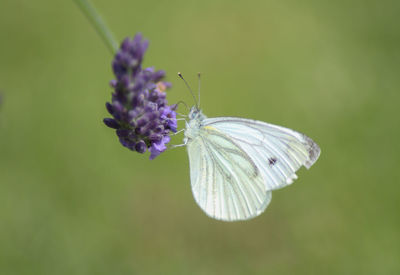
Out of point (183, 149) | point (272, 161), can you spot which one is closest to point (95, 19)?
point (272, 161)

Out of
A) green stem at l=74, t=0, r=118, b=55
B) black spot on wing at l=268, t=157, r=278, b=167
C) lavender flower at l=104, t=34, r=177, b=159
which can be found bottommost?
black spot on wing at l=268, t=157, r=278, b=167

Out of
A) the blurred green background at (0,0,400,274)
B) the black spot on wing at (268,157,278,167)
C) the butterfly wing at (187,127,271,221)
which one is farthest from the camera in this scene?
the blurred green background at (0,0,400,274)

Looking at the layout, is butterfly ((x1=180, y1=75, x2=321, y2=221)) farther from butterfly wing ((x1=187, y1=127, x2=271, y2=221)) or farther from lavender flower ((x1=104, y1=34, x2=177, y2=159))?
lavender flower ((x1=104, y1=34, x2=177, y2=159))

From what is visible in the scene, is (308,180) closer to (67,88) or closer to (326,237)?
(326,237)

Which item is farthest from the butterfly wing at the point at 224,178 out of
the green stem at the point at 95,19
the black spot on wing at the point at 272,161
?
the green stem at the point at 95,19

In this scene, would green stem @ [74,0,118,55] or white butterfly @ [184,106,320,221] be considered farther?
white butterfly @ [184,106,320,221]

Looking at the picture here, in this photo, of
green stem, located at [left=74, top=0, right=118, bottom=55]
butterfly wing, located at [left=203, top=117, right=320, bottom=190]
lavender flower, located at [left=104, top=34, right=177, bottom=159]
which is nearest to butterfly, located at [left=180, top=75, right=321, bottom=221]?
butterfly wing, located at [left=203, top=117, right=320, bottom=190]

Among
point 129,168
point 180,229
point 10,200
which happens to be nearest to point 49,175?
point 10,200

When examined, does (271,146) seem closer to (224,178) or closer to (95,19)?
(224,178)
